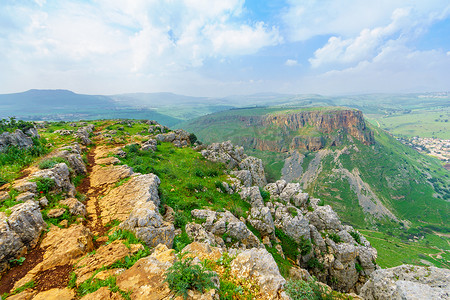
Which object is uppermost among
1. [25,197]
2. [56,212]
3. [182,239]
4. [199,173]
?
[25,197]

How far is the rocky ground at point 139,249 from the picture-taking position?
7.66 meters

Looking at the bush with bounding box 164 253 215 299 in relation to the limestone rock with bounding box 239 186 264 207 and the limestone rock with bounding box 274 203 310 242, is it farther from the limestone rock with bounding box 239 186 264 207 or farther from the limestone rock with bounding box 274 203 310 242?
the limestone rock with bounding box 274 203 310 242

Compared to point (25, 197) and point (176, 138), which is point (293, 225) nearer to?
point (25, 197)

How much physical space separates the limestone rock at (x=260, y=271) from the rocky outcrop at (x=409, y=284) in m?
8.74

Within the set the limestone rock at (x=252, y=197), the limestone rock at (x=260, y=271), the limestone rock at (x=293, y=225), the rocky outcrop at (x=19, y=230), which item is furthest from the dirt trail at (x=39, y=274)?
the limestone rock at (x=293, y=225)

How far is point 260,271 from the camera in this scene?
960 centimetres

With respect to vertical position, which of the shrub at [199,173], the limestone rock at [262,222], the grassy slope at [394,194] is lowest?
the grassy slope at [394,194]

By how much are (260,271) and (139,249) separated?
7.00 m

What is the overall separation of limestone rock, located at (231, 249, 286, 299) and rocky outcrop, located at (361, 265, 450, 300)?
8.74 meters

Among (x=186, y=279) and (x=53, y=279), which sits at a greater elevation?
(x=186, y=279)

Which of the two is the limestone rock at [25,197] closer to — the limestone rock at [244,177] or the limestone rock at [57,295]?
the limestone rock at [57,295]

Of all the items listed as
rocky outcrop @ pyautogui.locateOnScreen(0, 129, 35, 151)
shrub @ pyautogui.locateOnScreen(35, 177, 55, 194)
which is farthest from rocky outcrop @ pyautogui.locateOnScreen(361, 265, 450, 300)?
rocky outcrop @ pyautogui.locateOnScreen(0, 129, 35, 151)

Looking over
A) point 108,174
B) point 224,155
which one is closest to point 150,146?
point 224,155

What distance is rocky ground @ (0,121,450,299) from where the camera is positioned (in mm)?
7656
